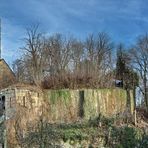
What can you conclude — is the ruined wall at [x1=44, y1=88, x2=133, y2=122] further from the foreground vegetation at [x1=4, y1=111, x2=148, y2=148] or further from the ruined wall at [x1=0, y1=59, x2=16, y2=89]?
the ruined wall at [x1=0, y1=59, x2=16, y2=89]

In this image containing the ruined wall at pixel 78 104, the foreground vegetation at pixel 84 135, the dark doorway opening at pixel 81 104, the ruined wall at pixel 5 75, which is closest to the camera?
the foreground vegetation at pixel 84 135

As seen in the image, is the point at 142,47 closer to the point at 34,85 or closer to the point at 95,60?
the point at 95,60

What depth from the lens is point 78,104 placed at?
30000mm

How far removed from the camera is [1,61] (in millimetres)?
46031

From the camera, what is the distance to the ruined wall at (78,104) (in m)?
29.2

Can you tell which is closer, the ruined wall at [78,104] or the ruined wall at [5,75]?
the ruined wall at [78,104]

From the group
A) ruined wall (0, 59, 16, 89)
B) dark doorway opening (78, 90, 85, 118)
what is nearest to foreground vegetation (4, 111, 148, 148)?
dark doorway opening (78, 90, 85, 118)

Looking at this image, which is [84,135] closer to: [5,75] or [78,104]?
[78,104]

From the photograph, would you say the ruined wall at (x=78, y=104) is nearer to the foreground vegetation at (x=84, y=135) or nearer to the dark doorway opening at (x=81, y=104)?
the dark doorway opening at (x=81, y=104)

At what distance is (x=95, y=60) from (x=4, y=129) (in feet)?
66.8

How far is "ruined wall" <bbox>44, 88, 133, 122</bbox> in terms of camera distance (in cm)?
2916

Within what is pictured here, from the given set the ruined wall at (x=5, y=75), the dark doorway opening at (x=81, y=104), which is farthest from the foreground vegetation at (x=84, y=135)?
the ruined wall at (x=5, y=75)

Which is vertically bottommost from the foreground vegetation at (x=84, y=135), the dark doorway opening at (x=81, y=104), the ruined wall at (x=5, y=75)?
the foreground vegetation at (x=84, y=135)

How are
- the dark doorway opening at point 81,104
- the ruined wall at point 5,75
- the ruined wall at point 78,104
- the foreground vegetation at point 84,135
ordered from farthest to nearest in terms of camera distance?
the ruined wall at point 5,75 → the dark doorway opening at point 81,104 → the ruined wall at point 78,104 → the foreground vegetation at point 84,135
